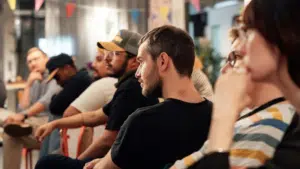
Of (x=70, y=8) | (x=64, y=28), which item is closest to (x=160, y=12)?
(x=70, y=8)

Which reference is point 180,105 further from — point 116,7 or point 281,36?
point 116,7

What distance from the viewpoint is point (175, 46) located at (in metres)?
2.15

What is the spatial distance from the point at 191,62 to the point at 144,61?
0.18 m

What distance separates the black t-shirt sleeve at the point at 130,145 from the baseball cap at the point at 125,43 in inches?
44.0

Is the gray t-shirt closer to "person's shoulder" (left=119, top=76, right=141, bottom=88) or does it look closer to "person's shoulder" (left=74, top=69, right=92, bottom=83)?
"person's shoulder" (left=74, top=69, right=92, bottom=83)

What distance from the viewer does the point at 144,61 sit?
87.4 inches

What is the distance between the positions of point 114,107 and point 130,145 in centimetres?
71

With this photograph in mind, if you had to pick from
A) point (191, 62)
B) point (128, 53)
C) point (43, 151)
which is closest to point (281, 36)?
point (191, 62)

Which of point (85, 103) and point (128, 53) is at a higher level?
point (128, 53)

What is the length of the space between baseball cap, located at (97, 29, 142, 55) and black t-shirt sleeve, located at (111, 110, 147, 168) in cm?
112

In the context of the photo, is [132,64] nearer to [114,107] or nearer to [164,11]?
[114,107]

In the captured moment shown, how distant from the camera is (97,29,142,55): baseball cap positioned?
3.05 m

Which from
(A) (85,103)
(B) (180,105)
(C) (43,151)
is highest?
(B) (180,105)

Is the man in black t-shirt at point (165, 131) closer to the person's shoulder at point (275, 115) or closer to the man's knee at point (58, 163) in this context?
the man's knee at point (58, 163)
